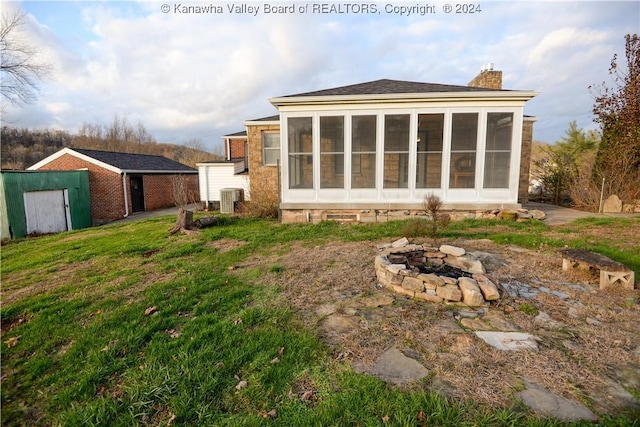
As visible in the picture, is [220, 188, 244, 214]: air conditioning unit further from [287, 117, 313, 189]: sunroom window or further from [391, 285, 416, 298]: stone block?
[391, 285, 416, 298]: stone block

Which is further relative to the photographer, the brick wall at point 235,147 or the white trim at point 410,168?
the brick wall at point 235,147

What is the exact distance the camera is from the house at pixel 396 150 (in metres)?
8.02

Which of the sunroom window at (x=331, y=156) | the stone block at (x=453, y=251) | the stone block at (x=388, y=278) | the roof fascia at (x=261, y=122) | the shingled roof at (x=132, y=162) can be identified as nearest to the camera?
the stone block at (x=388, y=278)

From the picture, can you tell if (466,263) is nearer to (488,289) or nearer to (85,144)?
(488,289)

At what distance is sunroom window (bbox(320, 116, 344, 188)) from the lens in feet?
28.0

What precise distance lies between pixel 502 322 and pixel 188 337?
319 centimetres

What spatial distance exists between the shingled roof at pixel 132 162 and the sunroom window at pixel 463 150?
50.1ft

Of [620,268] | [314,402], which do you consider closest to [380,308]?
[314,402]

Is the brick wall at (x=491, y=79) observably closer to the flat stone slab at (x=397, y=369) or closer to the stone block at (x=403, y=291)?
the stone block at (x=403, y=291)

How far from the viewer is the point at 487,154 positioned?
26.7 ft

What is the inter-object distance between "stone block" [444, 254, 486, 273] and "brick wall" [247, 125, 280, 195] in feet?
25.8

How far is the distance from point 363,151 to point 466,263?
15.9 feet

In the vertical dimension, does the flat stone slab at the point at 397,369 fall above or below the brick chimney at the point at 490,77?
below

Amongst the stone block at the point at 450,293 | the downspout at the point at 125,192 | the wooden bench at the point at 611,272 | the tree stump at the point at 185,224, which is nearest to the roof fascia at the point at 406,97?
the tree stump at the point at 185,224
